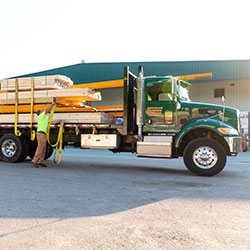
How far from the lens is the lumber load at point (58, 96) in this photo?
868 centimetres

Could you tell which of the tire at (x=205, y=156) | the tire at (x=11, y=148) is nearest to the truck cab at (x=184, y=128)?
the tire at (x=205, y=156)

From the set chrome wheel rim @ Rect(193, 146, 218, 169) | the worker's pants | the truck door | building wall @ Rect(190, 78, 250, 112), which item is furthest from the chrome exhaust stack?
building wall @ Rect(190, 78, 250, 112)

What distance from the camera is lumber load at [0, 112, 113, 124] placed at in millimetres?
8609

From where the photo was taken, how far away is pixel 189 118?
8.02m

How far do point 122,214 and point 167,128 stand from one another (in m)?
4.65

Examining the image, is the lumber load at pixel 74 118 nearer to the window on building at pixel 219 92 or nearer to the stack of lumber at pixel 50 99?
the stack of lumber at pixel 50 99

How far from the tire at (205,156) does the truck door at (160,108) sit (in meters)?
0.87

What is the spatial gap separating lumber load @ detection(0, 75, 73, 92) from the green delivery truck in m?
1.36

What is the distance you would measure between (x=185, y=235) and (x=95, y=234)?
989mm

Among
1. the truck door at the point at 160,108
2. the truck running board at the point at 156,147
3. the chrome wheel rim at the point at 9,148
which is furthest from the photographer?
the chrome wheel rim at the point at 9,148

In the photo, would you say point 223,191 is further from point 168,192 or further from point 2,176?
point 2,176

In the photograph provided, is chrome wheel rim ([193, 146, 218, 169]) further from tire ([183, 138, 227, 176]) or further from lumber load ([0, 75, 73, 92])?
lumber load ([0, 75, 73, 92])

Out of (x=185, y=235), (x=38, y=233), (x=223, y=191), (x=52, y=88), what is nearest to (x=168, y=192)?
(x=223, y=191)

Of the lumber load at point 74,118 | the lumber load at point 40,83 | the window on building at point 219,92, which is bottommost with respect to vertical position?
the lumber load at point 74,118
